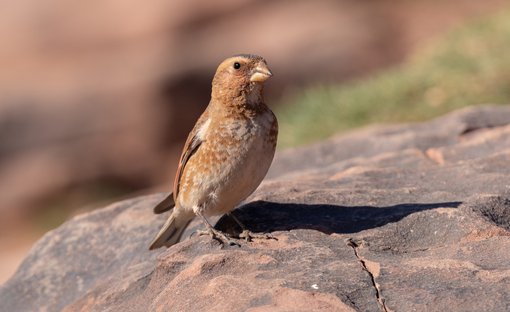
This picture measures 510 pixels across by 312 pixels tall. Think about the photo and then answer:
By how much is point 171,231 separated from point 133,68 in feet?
31.5

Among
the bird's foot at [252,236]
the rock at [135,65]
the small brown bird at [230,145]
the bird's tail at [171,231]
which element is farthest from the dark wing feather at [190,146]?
the rock at [135,65]

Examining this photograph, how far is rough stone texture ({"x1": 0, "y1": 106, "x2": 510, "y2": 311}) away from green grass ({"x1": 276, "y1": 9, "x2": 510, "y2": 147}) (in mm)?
2642

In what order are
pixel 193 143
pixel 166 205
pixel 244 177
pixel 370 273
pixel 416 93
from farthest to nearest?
pixel 416 93
pixel 166 205
pixel 193 143
pixel 244 177
pixel 370 273

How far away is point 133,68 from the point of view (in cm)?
1453

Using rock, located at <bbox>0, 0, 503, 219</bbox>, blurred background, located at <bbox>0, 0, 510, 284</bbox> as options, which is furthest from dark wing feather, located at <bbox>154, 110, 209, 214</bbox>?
rock, located at <bbox>0, 0, 503, 219</bbox>

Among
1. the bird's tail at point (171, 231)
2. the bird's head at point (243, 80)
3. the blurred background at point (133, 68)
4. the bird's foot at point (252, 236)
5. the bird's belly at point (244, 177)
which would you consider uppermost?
the bird's head at point (243, 80)

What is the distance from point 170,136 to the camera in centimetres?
1455

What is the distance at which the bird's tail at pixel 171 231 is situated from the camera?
16.9ft

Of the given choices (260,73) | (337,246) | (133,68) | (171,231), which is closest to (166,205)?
(171,231)

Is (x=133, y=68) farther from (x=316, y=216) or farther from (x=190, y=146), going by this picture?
(x=316, y=216)

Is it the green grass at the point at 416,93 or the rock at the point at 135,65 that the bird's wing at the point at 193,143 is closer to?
the green grass at the point at 416,93

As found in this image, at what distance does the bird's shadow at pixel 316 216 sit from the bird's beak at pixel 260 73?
692 millimetres

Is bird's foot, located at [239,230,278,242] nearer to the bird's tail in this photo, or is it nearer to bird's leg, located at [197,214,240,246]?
bird's leg, located at [197,214,240,246]

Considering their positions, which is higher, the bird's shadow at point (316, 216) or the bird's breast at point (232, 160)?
the bird's breast at point (232, 160)
